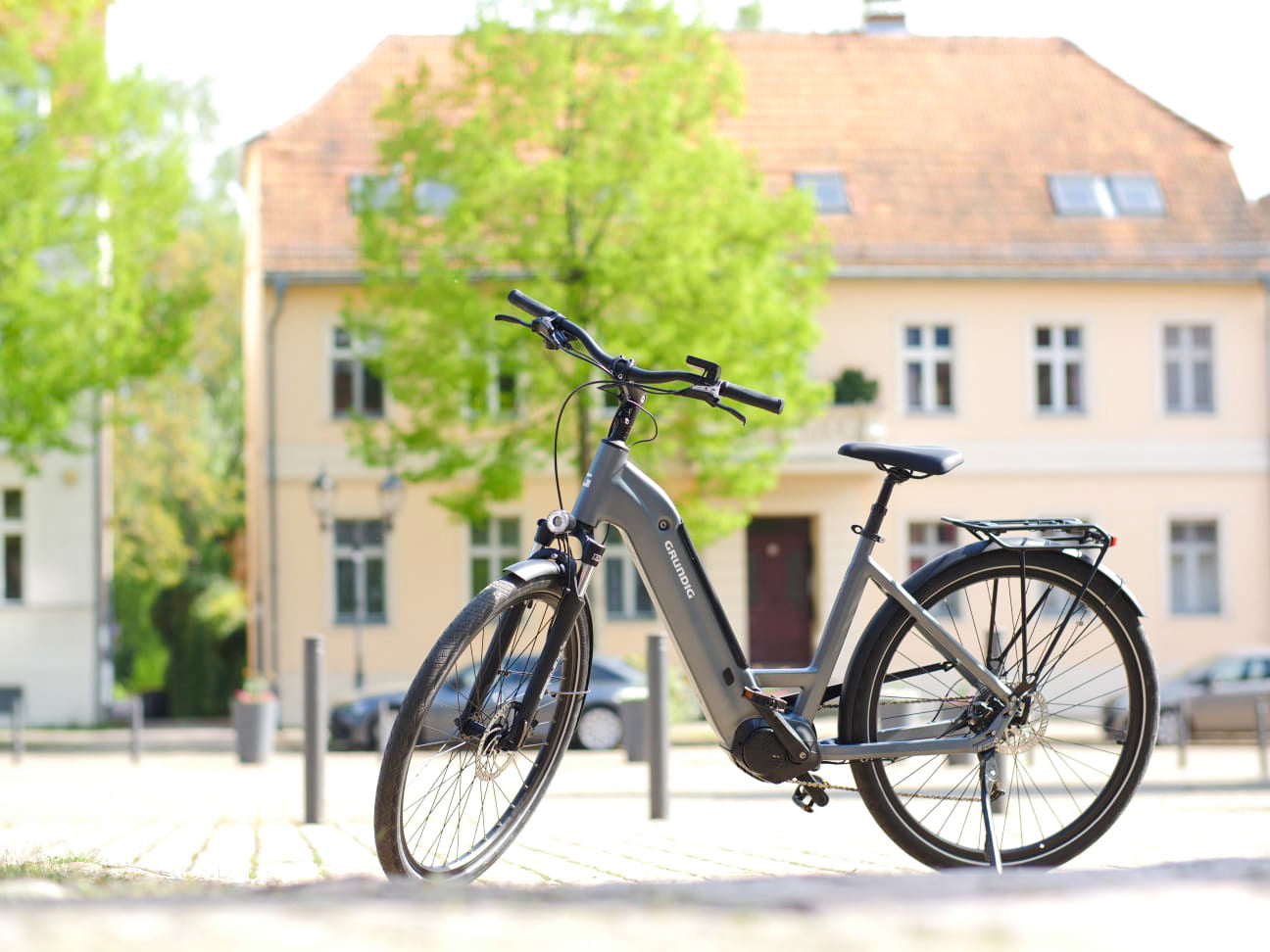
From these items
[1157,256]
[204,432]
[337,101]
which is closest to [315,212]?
[337,101]

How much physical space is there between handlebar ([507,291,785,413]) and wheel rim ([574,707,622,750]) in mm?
17683

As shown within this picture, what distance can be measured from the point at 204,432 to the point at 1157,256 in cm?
2081

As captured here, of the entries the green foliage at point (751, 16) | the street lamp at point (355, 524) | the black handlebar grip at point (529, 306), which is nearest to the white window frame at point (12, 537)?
the street lamp at point (355, 524)

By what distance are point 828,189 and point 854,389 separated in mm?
4042

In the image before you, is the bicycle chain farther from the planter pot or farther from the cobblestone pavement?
the planter pot

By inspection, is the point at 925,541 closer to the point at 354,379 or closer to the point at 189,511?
the point at 354,379

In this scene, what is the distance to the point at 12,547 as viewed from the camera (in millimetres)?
28297

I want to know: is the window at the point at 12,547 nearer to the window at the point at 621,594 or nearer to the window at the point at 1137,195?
the window at the point at 621,594

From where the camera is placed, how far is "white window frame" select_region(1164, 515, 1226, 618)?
1208 inches

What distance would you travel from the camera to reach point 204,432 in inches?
1537

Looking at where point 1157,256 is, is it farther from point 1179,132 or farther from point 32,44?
point 32,44

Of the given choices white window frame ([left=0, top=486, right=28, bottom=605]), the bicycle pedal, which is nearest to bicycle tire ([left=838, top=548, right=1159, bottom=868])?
the bicycle pedal

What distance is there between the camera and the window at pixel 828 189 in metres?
30.5

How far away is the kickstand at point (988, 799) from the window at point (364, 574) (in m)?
25.3
